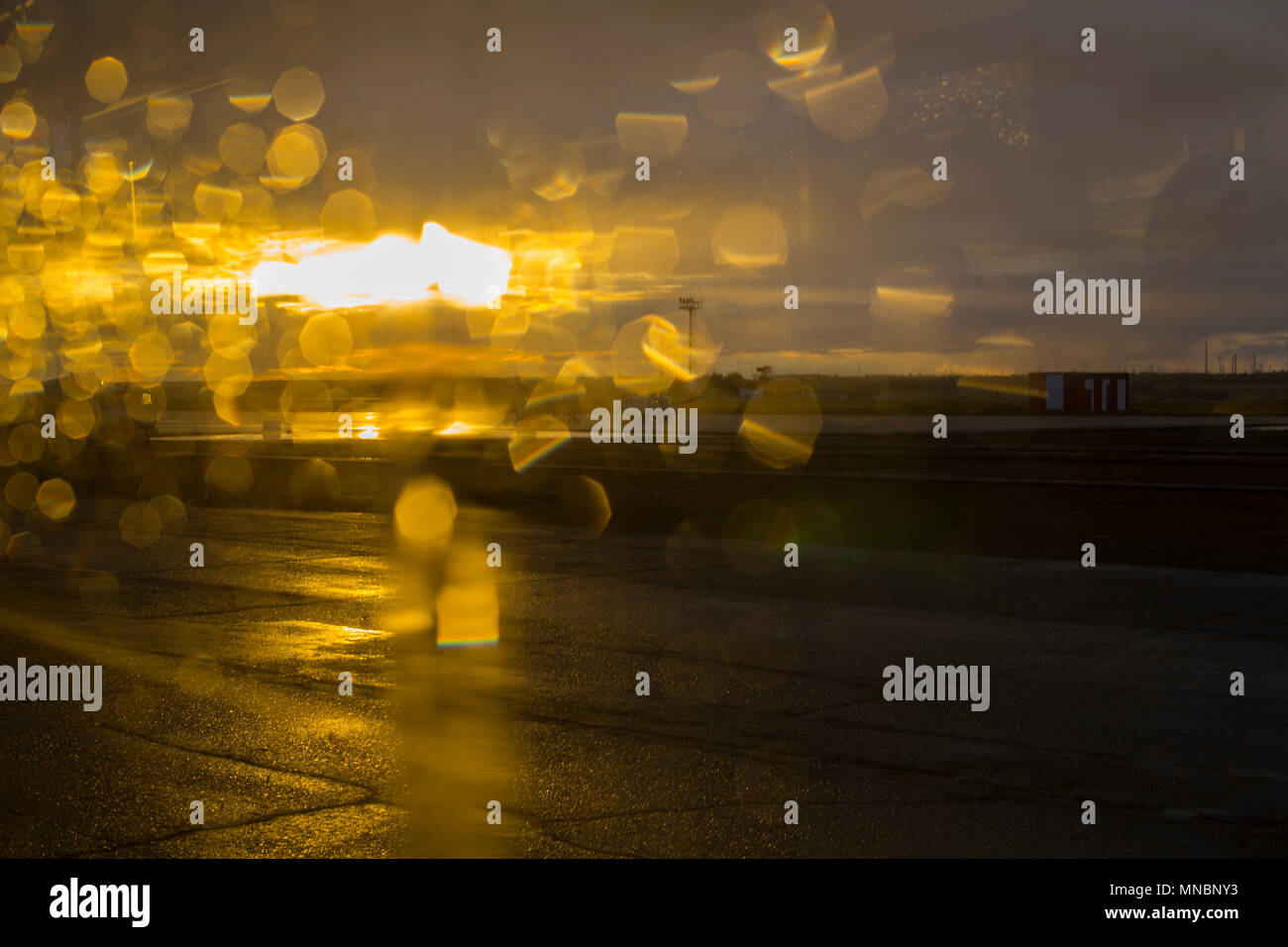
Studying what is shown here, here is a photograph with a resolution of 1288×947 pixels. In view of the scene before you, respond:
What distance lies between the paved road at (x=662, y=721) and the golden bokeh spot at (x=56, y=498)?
11.0m

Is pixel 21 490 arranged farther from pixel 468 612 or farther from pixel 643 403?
pixel 643 403

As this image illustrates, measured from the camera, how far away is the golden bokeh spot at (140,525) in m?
20.5

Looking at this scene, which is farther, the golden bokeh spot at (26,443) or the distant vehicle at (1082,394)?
the distant vehicle at (1082,394)

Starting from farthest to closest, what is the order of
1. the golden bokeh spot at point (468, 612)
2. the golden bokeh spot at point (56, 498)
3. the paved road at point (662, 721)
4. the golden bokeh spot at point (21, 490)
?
the golden bokeh spot at point (21, 490) < the golden bokeh spot at point (56, 498) < the golden bokeh spot at point (468, 612) < the paved road at point (662, 721)

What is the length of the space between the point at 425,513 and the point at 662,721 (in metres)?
16.6

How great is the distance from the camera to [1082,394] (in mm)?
101562

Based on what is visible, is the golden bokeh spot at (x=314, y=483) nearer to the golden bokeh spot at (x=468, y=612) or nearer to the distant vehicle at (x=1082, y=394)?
the golden bokeh spot at (x=468, y=612)

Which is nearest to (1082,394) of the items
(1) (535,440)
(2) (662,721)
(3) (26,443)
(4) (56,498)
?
(1) (535,440)

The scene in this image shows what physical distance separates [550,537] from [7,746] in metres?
12.5

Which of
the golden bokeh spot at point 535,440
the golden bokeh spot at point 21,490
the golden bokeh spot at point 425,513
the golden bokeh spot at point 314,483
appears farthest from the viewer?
the golden bokeh spot at point 535,440

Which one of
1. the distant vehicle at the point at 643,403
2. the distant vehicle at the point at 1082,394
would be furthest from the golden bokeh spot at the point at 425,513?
the distant vehicle at the point at 1082,394

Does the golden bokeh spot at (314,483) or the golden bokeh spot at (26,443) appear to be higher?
the golden bokeh spot at (26,443)

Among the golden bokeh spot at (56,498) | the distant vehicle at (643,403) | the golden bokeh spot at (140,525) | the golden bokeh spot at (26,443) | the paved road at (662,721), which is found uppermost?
the distant vehicle at (643,403)
